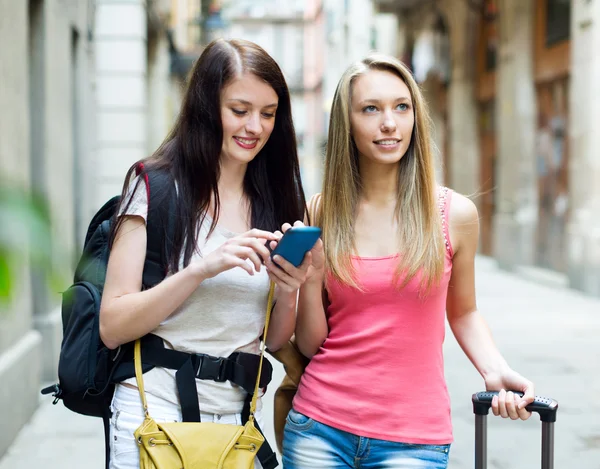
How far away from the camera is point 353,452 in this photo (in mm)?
2229

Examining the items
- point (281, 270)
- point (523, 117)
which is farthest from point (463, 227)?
point (523, 117)

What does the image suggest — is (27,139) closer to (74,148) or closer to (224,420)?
(74,148)

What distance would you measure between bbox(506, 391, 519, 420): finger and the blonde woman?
0.08m

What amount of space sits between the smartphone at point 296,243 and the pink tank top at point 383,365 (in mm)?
386

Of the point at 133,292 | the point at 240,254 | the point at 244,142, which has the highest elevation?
the point at 244,142

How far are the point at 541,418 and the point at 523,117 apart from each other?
539 inches

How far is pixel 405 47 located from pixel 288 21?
1694 inches

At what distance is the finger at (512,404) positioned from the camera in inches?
80.4

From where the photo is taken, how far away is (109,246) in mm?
1960

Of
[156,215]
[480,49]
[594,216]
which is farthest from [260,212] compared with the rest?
[480,49]

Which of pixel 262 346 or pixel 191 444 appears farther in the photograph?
pixel 262 346

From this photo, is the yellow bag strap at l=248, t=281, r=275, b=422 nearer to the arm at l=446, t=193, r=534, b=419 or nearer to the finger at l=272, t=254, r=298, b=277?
the finger at l=272, t=254, r=298, b=277

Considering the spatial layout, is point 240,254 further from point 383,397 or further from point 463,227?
point 463,227

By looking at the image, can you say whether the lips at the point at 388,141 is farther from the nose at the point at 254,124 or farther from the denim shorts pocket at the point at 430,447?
the denim shorts pocket at the point at 430,447
